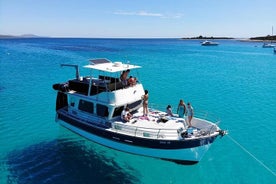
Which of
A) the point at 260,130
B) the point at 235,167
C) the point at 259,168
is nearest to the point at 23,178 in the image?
the point at 235,167

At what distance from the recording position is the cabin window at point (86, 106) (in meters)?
16.2

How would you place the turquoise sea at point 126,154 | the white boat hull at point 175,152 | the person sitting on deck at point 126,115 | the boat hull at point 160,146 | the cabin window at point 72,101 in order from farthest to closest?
the cabin window at point 72,101
the person sitting on deck at point 126,115
the turquoise sea at point 126,154
the white boat hull at point 175,152
the boat hull at point 160,146

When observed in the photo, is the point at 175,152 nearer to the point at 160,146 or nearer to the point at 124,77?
the point at 160,146

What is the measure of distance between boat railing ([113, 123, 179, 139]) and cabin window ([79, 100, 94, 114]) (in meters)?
2.63

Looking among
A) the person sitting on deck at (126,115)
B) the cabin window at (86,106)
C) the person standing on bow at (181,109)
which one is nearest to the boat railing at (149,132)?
the person sitting on deck at (126,115)

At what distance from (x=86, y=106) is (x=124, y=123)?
3020 mm

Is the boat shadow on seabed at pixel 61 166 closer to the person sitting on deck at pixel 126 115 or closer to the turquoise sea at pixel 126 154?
the turquoise sea at pixel 126 154

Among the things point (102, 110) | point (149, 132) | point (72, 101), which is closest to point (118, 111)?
point (102, 110)

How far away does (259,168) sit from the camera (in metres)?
15.0

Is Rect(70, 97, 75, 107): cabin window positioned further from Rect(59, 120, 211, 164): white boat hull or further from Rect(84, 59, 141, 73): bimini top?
Rect(59, 120, 211, 164): white boat hull

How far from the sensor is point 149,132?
13.9m

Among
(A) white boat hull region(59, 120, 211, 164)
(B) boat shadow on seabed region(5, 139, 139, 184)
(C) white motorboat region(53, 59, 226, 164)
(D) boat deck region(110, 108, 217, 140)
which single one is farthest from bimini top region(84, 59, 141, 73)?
(B) boat shadow on seabed region(5, 139, 139, 184)

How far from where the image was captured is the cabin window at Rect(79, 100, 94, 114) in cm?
1617

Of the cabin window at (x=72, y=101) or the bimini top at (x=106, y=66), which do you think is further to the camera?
the cabin window at (x=72, y=101)
